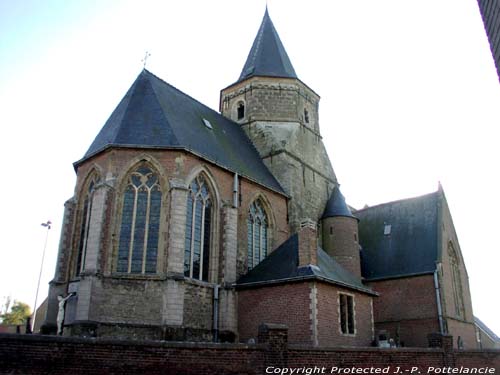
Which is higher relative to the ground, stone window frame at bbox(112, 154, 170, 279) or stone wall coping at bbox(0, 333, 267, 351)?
stone window frame at bbox(112, 154, 170, 279)

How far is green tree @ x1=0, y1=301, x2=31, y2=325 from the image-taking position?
62.9 metres

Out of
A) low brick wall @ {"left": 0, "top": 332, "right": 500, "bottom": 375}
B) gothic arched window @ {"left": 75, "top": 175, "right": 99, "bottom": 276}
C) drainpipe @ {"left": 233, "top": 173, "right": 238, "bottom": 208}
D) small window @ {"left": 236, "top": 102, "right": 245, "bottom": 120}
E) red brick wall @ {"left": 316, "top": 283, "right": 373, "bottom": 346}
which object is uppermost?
small window @ {"left": 236, "top": 102, "right": 245, "bottom": 120}

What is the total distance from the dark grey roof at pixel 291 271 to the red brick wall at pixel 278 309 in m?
0.30

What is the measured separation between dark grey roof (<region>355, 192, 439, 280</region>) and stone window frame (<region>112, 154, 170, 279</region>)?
1235 centimetres

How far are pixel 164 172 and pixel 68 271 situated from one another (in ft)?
17.3

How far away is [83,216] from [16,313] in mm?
56170

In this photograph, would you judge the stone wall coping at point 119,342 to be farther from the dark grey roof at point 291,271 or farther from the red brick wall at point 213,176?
the red brick wall at point 213,176

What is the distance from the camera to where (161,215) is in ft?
57.7

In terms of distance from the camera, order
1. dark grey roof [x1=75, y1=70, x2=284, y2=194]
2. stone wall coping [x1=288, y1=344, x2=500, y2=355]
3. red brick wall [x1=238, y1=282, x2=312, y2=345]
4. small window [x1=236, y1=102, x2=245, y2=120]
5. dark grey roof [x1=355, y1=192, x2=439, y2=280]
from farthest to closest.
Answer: small window [x1=236, y1=102, x2=245, y2=120] < dark grey roof [x1=355, y1=192, x2=439, y2=280] < dark grey roof [x1=75, y1=70, x2=284, y2=194] < red brick wall [x1=238, y1=282, x2=312, y2=345] < stone wall coping [x1=288, y1=344, x2=500, y2=355]

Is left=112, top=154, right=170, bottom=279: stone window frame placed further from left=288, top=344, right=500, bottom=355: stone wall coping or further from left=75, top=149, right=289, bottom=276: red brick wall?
left=288, top=344, right=500, bottom=355: stone wall coping

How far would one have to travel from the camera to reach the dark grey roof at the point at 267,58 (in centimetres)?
2809

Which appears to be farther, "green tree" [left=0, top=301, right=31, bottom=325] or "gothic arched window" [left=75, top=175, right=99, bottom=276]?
"green tree" [left=0, top=301, right=31, bottom=325]

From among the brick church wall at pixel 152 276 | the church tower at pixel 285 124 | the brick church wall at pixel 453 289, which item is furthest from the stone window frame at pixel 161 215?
the brick church wall at pixel 453 289

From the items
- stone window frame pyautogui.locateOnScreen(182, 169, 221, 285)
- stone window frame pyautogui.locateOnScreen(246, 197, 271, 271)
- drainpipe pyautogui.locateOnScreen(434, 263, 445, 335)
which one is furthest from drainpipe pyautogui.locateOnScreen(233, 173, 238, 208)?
drainpipe pyautogui.locateOnScreen(434, 263, 445, 335)
